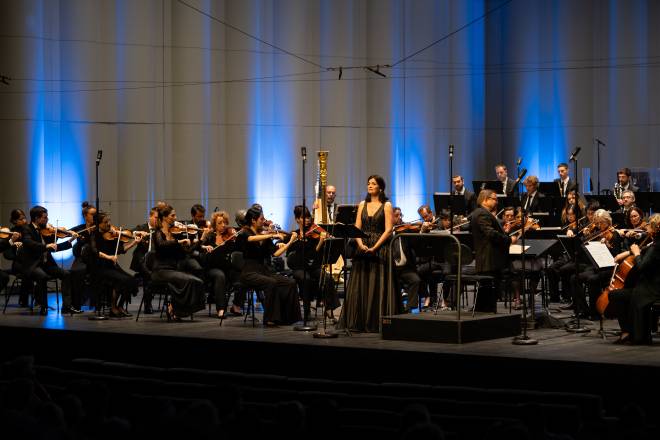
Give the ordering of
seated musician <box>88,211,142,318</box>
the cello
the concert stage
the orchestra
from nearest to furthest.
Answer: the concert stage < the cello < the orchestra < seated musician <box>88,211,142,318</box>

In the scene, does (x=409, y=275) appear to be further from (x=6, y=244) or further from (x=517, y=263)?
(x=6, y=244)

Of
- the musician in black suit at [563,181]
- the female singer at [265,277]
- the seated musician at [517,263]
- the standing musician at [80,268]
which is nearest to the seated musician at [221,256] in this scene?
the female singer at [265,277]

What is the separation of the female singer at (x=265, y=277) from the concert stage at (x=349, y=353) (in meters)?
0.32

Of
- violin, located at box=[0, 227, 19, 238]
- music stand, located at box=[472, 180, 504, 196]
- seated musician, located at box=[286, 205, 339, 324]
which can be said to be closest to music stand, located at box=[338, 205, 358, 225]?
seated musician, located at box=[286, 205, 339, 324]

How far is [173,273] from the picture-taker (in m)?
10.1

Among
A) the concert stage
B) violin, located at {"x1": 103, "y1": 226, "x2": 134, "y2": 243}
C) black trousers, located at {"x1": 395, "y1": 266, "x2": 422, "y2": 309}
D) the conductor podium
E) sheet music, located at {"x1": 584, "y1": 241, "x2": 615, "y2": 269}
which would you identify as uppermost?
violin, located at {"x1": 103, "y1": 226, "x2": 134, "y2": 243}

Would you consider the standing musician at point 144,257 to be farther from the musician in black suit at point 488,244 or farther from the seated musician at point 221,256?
the musician in black suit at point 488,244

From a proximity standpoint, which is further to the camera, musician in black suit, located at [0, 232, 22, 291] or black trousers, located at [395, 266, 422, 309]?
musician in black suit, located at [0, 232, 22, 291]

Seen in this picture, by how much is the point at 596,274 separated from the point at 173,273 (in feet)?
13.6

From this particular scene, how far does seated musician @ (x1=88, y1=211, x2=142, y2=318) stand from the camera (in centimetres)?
1046

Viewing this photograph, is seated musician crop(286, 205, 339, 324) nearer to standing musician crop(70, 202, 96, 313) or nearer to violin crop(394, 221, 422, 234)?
violin crop(394, 221, 422, 234)

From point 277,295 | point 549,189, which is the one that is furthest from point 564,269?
point 277,295

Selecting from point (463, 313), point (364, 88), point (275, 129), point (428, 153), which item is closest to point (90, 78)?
point (275, 129)

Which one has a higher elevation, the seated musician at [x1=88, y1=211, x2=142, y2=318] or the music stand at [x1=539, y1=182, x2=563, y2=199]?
the music stand at [x1=539, y1=182, x2=563, y2=199]
